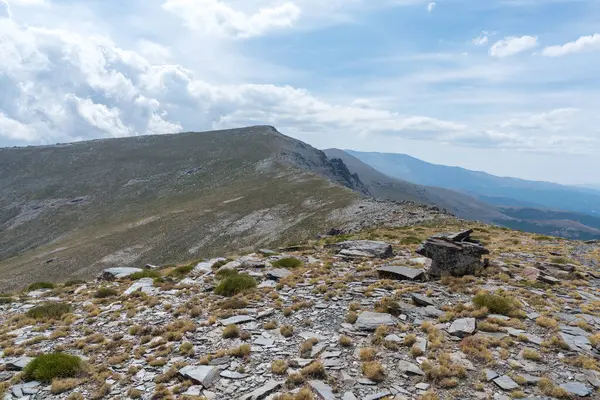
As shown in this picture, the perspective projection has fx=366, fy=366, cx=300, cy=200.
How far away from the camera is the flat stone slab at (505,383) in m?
10.1

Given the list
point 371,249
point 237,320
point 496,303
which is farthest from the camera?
point 371,249

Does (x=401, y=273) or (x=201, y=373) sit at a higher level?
(x=401, y=273)

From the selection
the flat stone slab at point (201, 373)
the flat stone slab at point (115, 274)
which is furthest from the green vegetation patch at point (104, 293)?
the flat stone slab at point (201, 373)

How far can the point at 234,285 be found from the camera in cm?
1952

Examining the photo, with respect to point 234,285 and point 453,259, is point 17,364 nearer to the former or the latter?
point 234,285

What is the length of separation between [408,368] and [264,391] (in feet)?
14.3

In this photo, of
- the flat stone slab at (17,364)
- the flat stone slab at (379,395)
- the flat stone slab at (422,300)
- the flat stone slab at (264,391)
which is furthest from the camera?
the flat stone slab at (422,300)

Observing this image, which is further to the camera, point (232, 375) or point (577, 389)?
point (232, 375)

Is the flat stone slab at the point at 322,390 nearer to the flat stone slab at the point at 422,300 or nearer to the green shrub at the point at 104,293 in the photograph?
the flat stone slab at the point at 422,300

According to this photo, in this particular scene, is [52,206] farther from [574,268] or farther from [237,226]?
[574,268]

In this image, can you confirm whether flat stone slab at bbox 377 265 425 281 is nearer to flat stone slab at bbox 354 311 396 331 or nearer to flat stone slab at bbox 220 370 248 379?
flat stone slab at bbox 354 311 396 331

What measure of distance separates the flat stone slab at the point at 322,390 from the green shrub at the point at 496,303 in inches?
338

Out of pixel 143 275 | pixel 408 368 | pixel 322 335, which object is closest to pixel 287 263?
pixel 143 275

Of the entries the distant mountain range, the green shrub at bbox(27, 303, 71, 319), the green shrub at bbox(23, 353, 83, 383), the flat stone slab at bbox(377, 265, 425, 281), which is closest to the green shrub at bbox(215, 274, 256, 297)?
the flat stone slab at bbox(377, 265, 425, 281)
